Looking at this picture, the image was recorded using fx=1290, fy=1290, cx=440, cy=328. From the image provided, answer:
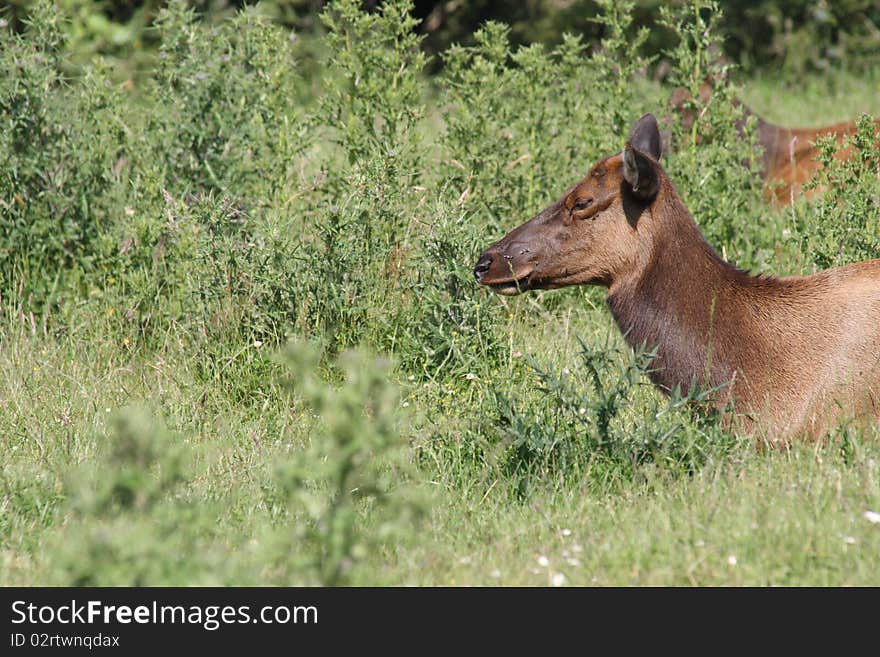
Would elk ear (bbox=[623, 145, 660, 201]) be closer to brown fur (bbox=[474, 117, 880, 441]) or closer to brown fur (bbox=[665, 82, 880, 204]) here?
brown fur (bbox=[474, 117, 880, 441])

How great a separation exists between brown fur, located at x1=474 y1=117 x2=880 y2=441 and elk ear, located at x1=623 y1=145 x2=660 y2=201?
0.02 metres

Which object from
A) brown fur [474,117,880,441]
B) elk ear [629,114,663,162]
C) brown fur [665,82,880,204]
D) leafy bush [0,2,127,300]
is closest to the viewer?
brown fur [474,117,880,441]

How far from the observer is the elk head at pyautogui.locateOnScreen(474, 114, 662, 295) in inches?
229

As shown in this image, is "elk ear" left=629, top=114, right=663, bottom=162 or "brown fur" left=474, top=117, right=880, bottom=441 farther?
"elk ear" left=629, top=114, right=663, bottom=162

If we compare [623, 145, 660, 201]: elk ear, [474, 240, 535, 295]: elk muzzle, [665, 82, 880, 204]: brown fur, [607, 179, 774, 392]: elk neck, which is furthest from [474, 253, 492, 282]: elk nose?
[665, 82, 880, 204]: brown fur

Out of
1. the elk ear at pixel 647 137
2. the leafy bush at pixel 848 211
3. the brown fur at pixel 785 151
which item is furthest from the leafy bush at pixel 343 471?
the brown fur at pixel 785 151

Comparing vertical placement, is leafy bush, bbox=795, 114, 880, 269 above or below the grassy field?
above

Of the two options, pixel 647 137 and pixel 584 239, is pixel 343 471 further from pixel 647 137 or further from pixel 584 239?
pixel 647 137

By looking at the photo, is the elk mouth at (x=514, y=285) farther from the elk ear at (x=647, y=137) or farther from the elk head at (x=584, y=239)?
the elk ear at (x=647, y=137)

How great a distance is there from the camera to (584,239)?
19.3ft

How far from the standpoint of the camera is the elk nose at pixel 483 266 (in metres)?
6.06
